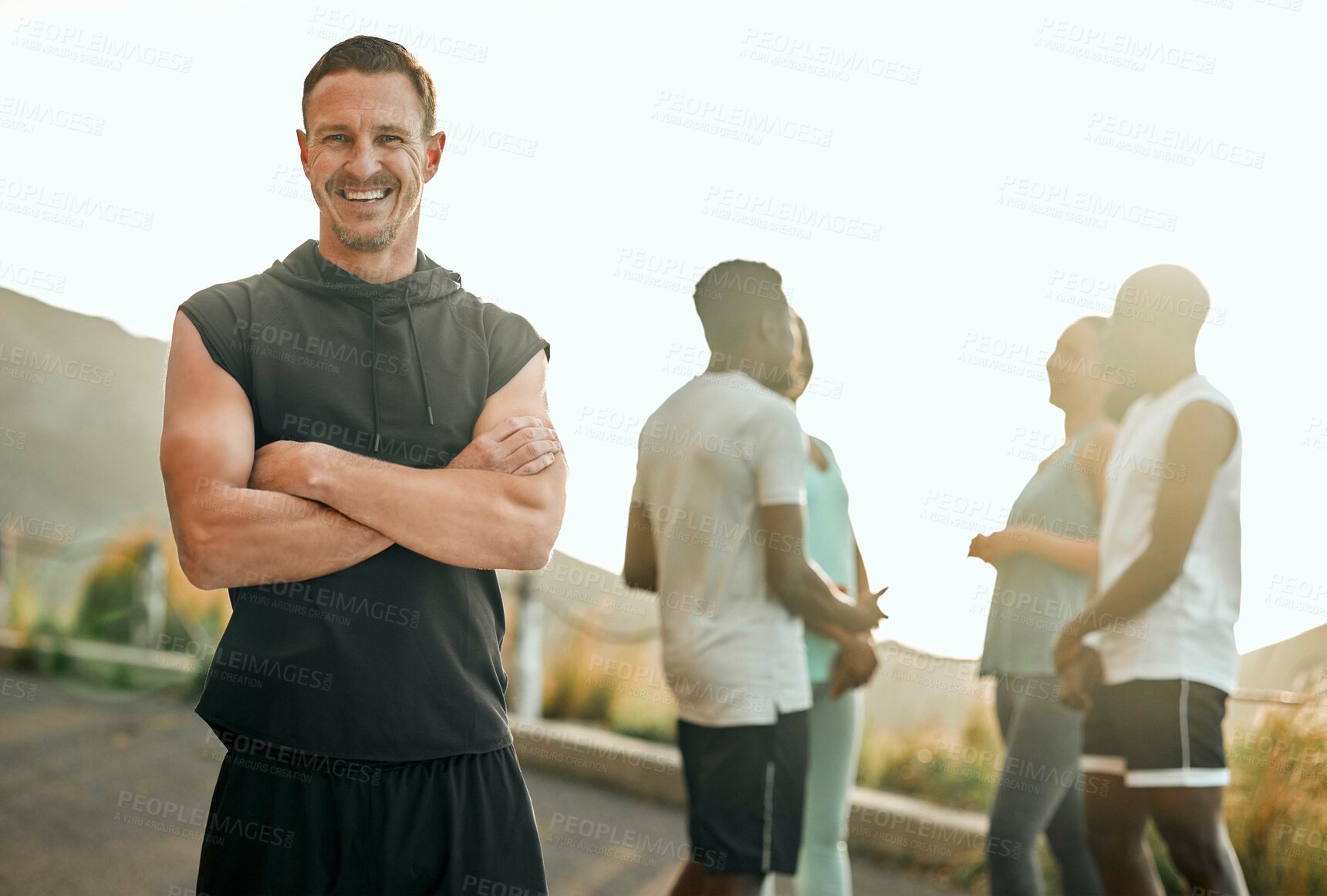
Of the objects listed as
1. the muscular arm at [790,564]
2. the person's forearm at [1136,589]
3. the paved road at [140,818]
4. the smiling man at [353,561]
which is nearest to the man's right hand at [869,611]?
the muscular arm at [790,564]

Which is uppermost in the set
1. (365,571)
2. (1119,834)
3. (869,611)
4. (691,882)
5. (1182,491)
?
(1182,491)

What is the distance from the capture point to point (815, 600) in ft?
7.80

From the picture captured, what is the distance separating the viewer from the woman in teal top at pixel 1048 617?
2.33 meters

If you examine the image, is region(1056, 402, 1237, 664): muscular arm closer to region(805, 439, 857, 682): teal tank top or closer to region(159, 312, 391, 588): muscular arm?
region(805, 439, 857, 682): teal tank top

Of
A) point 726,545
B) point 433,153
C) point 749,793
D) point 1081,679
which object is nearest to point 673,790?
point 749,793

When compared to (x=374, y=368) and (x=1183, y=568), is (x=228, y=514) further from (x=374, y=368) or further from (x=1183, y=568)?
(x=1183, y=568)

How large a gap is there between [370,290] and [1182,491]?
175 cm

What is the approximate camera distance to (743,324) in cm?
246

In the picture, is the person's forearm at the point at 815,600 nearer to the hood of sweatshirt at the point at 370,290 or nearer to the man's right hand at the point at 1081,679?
the man's right hand at the point at 1081,679

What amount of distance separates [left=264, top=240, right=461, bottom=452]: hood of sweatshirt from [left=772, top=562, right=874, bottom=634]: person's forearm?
42.6 inches

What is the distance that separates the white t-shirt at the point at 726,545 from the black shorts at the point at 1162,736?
2.14 ft

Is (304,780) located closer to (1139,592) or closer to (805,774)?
(805,774)

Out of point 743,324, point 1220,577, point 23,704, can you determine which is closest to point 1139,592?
point 1220,577

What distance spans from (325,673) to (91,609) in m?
4.11
